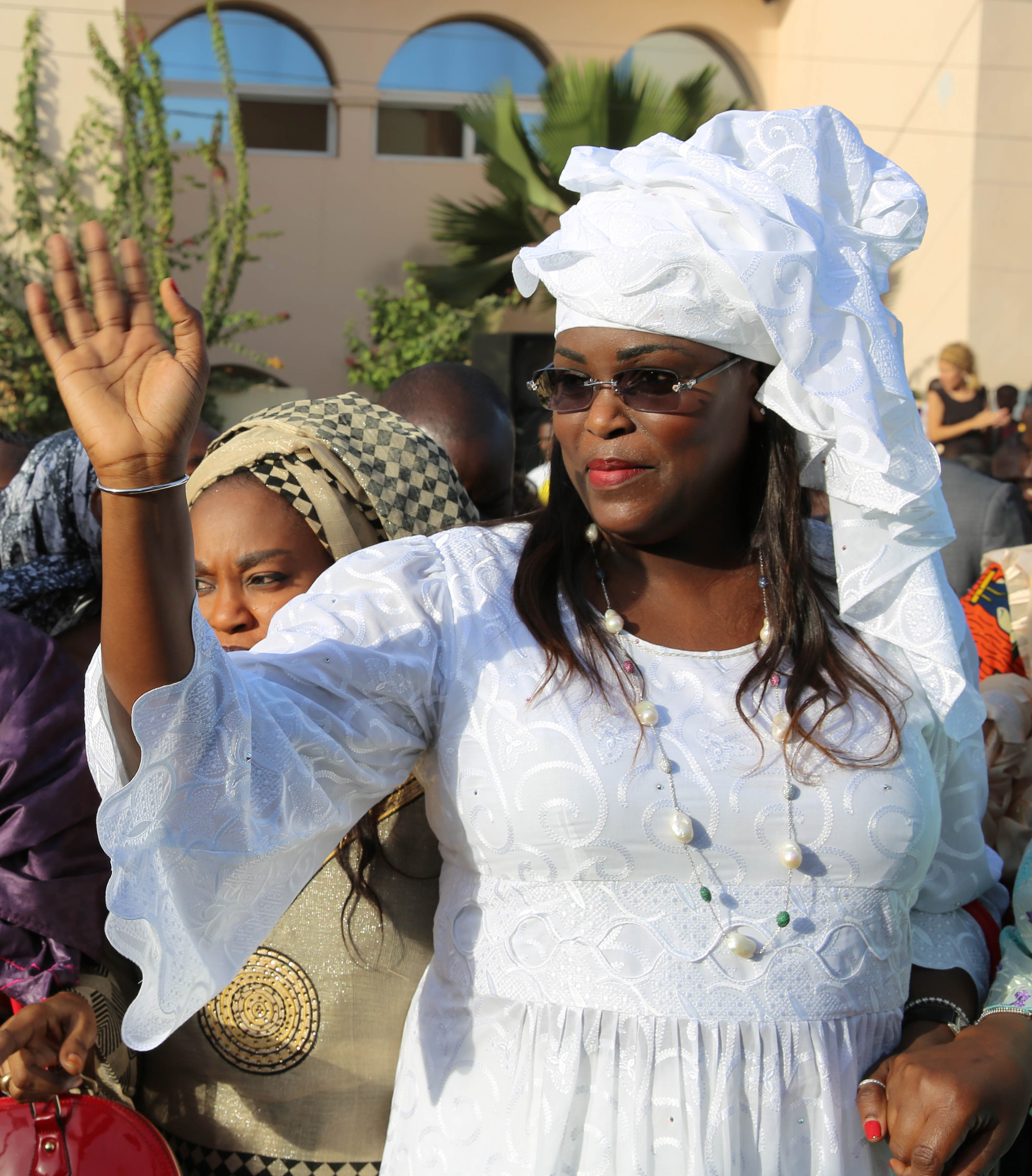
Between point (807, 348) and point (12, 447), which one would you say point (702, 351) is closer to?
point (807, 348)

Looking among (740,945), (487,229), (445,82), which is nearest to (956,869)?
(740,945)

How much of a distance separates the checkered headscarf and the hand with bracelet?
1129 mm

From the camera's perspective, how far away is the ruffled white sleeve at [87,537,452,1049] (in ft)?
3.97

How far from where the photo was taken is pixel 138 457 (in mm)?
1114

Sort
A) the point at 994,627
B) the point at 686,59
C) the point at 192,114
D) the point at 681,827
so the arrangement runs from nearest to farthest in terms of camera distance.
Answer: the point at 681,827
the point at 994,627
the point at 192,114
the point at 686,59

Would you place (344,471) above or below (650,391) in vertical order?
below

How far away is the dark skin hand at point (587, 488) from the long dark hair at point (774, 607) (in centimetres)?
4

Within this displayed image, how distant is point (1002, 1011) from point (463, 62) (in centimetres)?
1350

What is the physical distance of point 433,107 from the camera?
43.4 ft

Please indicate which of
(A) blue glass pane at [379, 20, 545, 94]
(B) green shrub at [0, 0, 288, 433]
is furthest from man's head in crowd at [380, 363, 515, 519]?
(A) blue glass pane at [379, 20, 545, 94]

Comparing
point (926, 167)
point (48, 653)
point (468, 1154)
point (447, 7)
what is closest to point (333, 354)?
point (447, 7)

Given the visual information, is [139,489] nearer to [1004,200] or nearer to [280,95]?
[1004,200]

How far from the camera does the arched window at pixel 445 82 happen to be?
43.2 ft

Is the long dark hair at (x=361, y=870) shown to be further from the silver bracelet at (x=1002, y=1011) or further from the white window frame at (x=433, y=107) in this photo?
the white window frame at (x=433, y=107)
